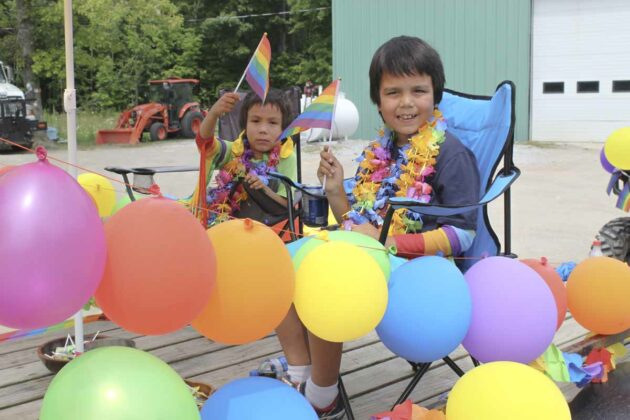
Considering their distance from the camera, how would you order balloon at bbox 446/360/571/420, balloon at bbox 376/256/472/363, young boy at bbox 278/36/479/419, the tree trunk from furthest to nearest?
the tree trunk, young boy at bbox 278/36/479/419, balloon at bbox 376/256/472/363, balloon at bbox 446/360/571/420

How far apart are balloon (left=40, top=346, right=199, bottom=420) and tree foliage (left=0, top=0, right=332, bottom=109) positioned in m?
15.5

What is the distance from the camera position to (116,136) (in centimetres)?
1381

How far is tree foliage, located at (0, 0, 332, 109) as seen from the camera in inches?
668

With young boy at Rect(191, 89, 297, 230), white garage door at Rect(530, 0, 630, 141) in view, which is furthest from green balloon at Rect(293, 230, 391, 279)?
white garage door at Rect(530, 0, 630, 141)

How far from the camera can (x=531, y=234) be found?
5.11 metres

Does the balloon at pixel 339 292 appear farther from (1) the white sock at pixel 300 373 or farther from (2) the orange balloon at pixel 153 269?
(1) the white sock at pixel 300 373

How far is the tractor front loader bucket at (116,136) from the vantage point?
1372 cm

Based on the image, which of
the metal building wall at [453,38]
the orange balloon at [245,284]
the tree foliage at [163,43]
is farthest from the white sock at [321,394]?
the tree foliage at [163,43]

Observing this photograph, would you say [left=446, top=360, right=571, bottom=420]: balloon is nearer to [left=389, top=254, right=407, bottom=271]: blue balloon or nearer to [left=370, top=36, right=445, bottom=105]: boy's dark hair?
[left=389, top=254, right=407, bottom=271]: blue balloon

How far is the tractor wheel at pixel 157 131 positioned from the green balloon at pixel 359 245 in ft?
42.2

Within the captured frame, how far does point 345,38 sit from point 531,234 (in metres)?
8.96

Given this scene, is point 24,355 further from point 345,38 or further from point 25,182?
point 345,38

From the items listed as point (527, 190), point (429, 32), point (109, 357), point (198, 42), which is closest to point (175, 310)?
point (109, 357)

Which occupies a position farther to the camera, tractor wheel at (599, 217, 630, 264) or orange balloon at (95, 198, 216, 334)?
tractor wheel at (599, 217, 630, 264)
